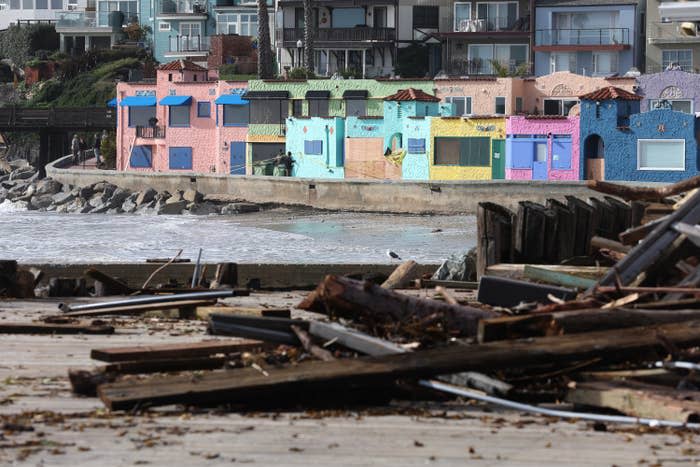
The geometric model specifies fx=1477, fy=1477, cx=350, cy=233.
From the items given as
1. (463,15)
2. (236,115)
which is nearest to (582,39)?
(463,15)

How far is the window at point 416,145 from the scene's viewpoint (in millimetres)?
54250

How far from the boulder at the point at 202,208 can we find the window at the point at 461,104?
33.9ft

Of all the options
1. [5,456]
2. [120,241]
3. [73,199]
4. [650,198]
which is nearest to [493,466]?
[5,456]

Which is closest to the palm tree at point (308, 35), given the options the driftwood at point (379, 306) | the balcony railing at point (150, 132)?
the balcony railing at point (150, 132)

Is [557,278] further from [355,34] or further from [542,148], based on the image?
[355,34]

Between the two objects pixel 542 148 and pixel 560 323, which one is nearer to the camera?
pixel 560 323

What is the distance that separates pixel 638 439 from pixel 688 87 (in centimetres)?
5001

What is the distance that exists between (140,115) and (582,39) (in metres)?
20.2

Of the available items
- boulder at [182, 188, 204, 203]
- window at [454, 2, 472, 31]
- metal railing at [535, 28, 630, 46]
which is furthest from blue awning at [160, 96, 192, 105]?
metal railing at [535, 28, 630, 46]

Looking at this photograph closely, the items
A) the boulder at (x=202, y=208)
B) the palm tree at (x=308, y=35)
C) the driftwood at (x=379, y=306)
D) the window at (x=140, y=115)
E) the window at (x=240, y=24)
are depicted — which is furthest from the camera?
the window at (x=240, y=24)

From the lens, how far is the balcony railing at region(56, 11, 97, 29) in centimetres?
9138

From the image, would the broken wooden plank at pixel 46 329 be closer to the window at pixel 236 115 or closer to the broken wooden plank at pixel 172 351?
the broken wooden plank at pixel 172 351

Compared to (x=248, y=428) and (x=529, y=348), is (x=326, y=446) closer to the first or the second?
(x=248, y=428)

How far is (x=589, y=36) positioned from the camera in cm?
6644
